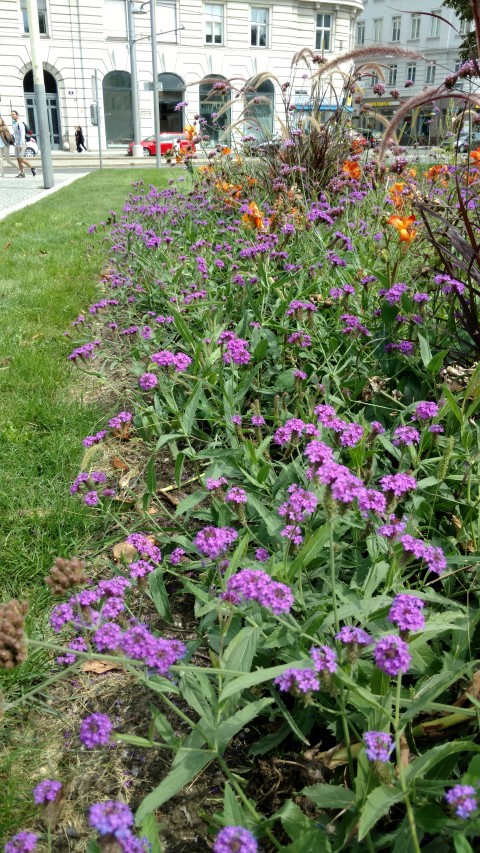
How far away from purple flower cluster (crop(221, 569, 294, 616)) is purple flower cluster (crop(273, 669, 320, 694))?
0.10 m

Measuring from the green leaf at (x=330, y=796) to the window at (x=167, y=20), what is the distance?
38.3m

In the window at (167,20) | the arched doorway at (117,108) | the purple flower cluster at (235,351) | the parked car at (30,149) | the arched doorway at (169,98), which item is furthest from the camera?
the arched doorway at (169,98)

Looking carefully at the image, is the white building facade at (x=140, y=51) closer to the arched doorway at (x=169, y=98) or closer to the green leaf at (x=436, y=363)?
the arched doorway at (x=169, y=98)

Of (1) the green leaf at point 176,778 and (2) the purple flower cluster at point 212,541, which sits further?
(2) the purple flower cluster at point 212,541

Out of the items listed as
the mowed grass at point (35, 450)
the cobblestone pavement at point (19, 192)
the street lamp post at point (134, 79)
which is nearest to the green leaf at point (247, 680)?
the mowed grass at point (35, 450)

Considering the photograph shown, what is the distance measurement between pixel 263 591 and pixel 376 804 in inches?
14.3

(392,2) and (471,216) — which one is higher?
(392,2)

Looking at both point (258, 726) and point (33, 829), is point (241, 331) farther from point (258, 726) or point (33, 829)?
point (33, 829)

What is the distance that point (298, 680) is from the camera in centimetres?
111

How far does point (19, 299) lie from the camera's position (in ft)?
14.9

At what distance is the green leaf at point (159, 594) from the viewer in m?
1.59

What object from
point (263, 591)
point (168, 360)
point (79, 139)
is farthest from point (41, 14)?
point (263, 591)

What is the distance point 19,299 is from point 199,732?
155 inches

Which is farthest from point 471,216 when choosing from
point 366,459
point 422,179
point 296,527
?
point 296,527
